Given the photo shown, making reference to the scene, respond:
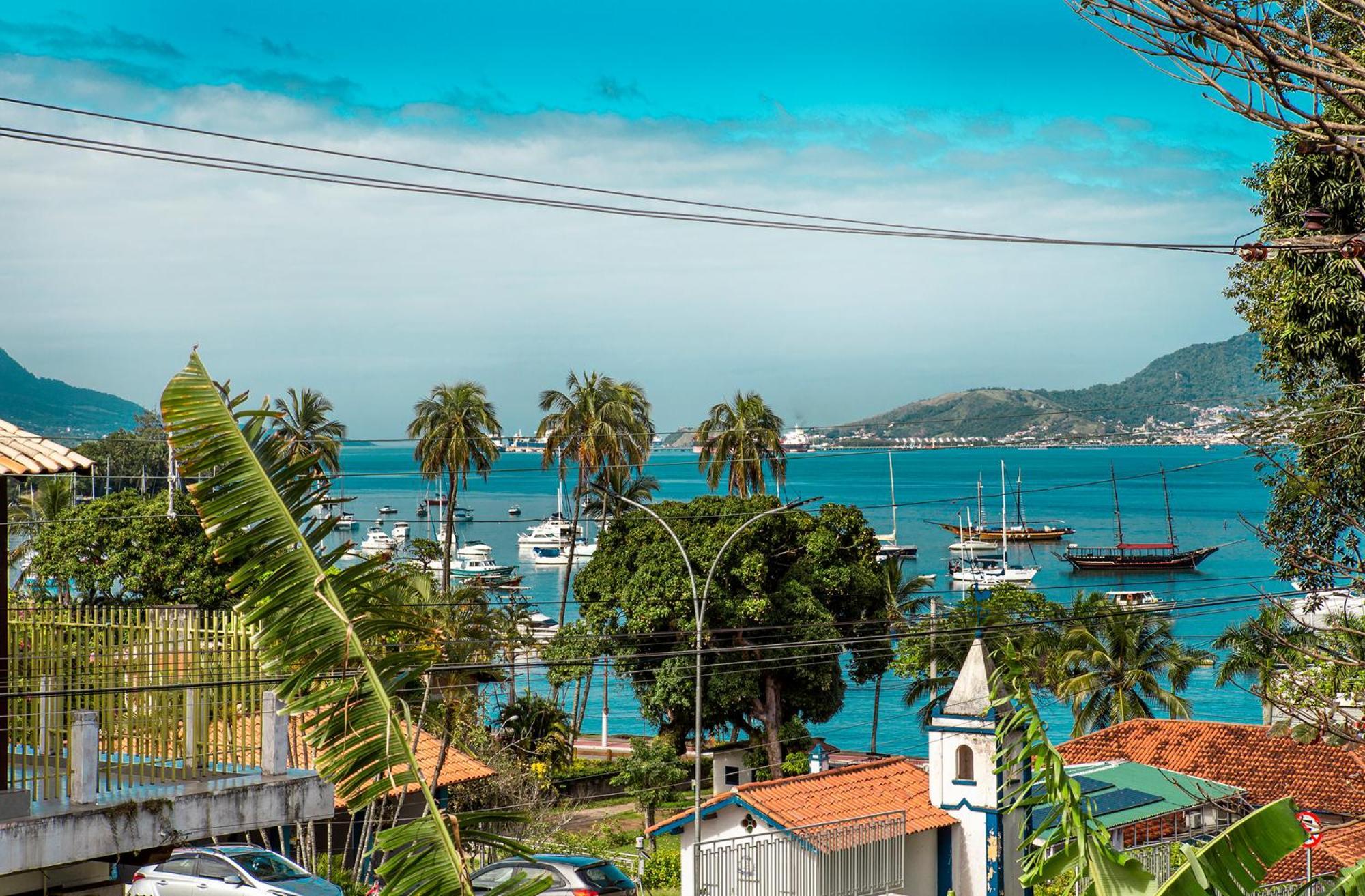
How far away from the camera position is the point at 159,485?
88438 millimetres

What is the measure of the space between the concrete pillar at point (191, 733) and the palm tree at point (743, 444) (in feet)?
158

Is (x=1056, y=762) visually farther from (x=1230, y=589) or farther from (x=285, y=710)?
(x=1230, y=589)

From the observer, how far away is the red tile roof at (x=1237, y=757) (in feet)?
116

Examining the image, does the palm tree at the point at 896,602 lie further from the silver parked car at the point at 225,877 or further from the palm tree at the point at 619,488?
the silver parked car at the point at 225,877

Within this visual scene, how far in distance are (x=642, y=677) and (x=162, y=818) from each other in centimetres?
3770

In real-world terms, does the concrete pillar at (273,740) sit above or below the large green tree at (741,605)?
above

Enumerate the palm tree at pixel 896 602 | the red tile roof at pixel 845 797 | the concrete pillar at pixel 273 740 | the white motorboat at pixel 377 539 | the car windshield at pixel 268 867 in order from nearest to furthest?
the concrete pillar at pixel 273 740
the car windshield at pixel 268 867
the red tile roof at pixel 845 797
the palm tree at pixel 896 602
the white motorboat at pixel 377 539

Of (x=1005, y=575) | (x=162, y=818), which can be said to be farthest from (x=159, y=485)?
(x=162, y=818)

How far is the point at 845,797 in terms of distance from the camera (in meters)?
27.3

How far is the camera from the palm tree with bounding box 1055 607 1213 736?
48188mm

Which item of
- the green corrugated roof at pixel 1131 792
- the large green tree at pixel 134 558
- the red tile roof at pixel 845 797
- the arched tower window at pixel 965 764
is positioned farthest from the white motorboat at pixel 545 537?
the arched tower window at pixel 965 764

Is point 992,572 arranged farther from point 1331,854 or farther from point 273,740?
point 273,740

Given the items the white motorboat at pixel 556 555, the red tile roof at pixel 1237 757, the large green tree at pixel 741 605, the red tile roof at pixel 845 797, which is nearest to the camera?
the red tile roof at pixel 845 797

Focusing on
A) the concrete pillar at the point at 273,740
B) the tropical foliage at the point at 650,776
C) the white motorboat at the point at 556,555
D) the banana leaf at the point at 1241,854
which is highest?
the banana leaf at the point at 1241,854
